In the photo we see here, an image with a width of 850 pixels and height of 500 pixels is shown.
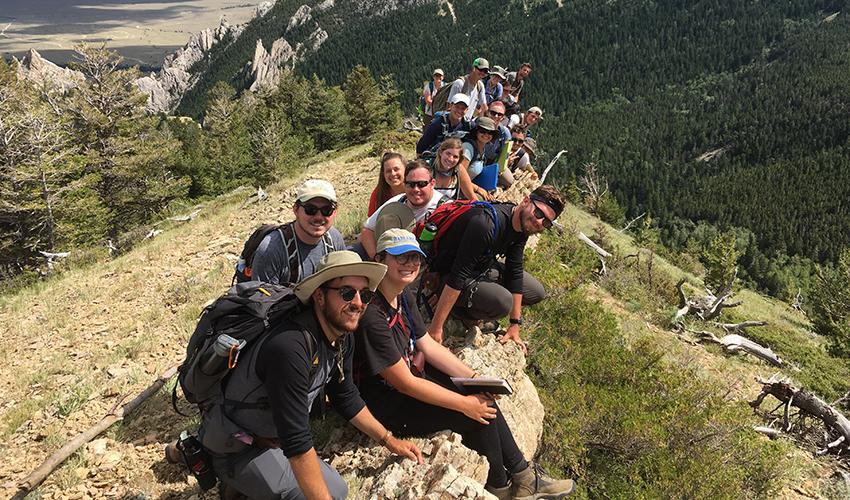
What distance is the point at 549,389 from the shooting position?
525 centimetres

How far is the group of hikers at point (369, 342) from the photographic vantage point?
245cm

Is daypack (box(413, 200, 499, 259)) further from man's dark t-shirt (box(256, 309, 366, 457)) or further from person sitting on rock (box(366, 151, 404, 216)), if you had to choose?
man's dark t-shirt (box(256, 309, 366, 457))

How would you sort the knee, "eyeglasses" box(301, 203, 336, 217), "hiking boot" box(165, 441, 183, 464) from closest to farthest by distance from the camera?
the knee
"hiking boot" box(165, 441, 183, 464)
"eyeglasses" box(301, 203, 336, 217)

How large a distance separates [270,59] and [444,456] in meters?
189

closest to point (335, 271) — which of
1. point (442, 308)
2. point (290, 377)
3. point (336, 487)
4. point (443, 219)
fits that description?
point (290, 377)

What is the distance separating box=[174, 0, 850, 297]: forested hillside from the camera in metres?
92.2

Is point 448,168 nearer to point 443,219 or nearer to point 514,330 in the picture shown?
point 443,219

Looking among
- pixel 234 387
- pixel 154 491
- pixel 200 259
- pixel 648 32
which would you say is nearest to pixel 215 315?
pixel 234 387

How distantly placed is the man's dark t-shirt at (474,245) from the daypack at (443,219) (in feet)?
0.11

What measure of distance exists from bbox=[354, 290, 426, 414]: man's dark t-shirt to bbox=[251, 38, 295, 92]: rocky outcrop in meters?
176

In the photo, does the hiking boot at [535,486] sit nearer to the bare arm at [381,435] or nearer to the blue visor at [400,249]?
the bare arm at [381,435]

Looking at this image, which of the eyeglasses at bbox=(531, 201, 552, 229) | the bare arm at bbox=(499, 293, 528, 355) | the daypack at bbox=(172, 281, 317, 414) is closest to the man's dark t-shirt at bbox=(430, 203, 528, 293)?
the eyeglasses at bbox=(531, 201, 552, 229)

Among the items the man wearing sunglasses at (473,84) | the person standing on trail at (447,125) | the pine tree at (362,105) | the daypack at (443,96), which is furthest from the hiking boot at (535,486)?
the pine tree at (362,105)

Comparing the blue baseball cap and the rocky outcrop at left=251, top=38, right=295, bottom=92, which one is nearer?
the blue baseball cap
